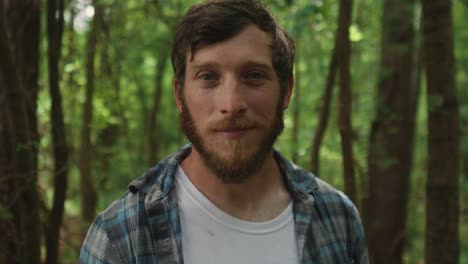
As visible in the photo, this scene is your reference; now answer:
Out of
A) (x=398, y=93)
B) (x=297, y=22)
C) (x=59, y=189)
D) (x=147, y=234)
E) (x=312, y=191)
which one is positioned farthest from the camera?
(x=398, y=93)

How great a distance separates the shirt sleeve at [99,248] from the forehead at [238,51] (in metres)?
0.74

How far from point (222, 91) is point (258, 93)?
16cm

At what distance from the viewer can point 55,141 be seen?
11.4 ft

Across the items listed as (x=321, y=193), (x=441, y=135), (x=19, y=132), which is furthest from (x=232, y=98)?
(x=441, y=135)

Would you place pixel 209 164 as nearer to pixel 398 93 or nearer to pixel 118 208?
pixel 118 208

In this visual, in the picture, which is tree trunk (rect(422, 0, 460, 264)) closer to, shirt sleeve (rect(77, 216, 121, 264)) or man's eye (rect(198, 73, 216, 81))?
man's eye (rect(198, 73, 216, 81))

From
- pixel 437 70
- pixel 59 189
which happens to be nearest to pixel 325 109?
pixel 437 70

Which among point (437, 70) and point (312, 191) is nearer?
point (312, 191)

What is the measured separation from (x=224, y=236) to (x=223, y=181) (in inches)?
9.0

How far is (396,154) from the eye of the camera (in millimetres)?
6668

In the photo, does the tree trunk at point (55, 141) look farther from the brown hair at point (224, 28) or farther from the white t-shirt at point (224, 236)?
the white t-shirt at point (224, 236)

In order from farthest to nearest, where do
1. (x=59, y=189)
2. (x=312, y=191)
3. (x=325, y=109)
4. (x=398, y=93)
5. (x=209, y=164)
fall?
(x=398, y=93)
(x=325, y=109)
(x=59, y=189)
(x=312, y=191)
(x=209, y=164)

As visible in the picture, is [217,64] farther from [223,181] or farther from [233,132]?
[223,181]

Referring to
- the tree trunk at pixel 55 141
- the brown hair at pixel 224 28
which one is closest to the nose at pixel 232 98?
the brown hair at pixel 224 28
